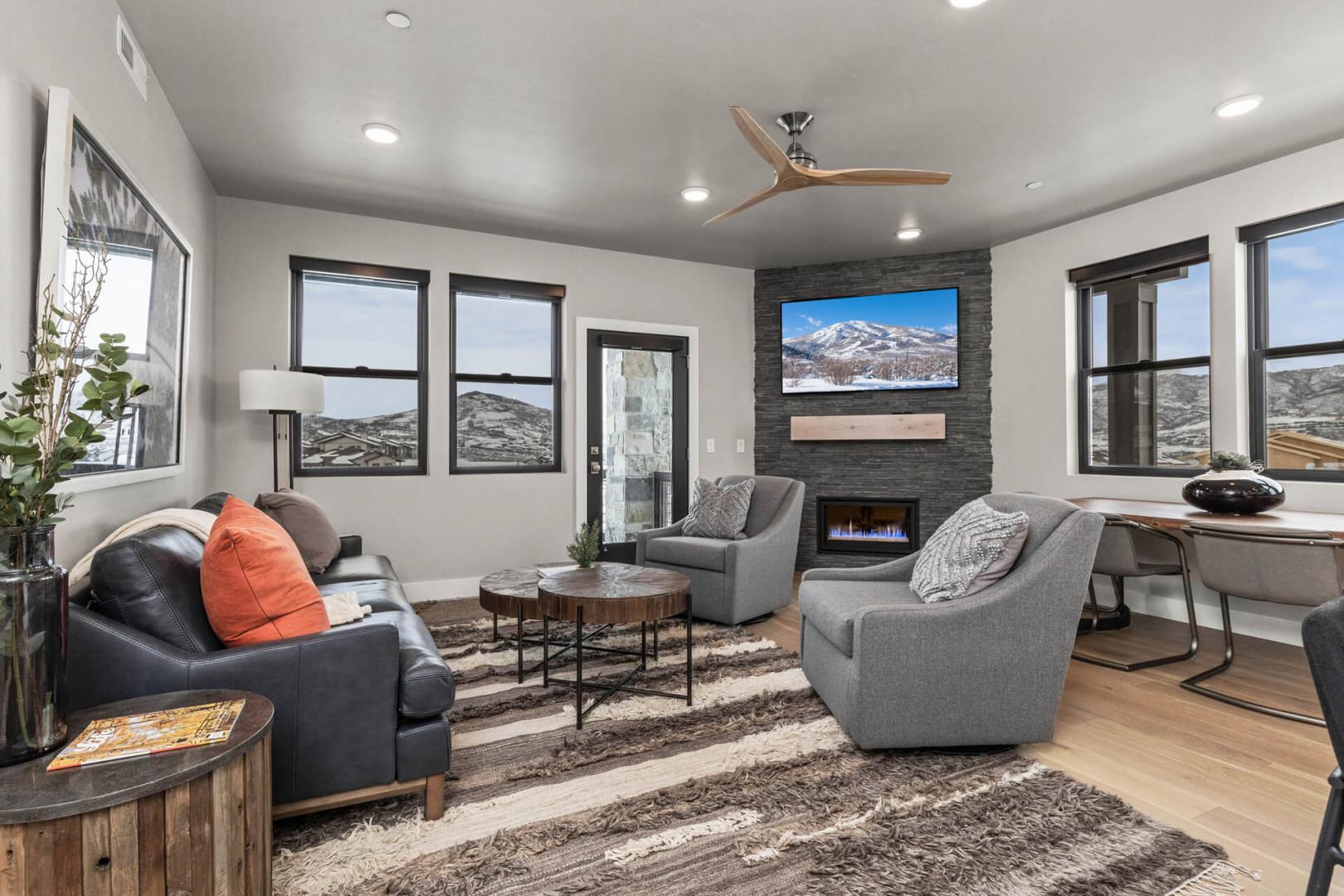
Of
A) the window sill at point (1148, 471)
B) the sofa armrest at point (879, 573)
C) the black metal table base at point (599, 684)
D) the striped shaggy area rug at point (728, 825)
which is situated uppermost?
the window sill at point (1148, 471)

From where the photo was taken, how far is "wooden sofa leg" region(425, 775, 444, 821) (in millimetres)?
1930

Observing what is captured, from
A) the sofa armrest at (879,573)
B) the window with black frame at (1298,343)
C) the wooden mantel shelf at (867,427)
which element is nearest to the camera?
the sofa armrest at (879,573)

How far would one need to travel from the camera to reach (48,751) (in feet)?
3.93

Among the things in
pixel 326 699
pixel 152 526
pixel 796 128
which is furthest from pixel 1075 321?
pixel 152 526

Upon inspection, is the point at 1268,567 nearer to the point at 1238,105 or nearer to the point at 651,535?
the point at 1238,105

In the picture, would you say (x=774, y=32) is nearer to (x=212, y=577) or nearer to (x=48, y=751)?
(x=212, y=577)

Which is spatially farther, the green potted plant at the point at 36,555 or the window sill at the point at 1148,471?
the window sill at the point at 1148,471

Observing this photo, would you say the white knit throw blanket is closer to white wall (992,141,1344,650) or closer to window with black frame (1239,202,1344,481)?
white wall (992,141,1344,650)

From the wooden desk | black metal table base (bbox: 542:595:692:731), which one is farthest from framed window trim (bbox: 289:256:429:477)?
the wooden desk

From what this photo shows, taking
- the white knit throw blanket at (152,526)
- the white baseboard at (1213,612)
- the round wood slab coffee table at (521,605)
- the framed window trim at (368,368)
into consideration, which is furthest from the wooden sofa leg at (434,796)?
the white baseboard at (1213,612)

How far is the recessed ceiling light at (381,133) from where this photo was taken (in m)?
3.20

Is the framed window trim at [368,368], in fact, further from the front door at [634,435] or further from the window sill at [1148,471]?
the window sill at [1148,471]

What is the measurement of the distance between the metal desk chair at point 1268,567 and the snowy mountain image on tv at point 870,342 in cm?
255

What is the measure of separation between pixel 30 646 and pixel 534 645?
2438 mm
